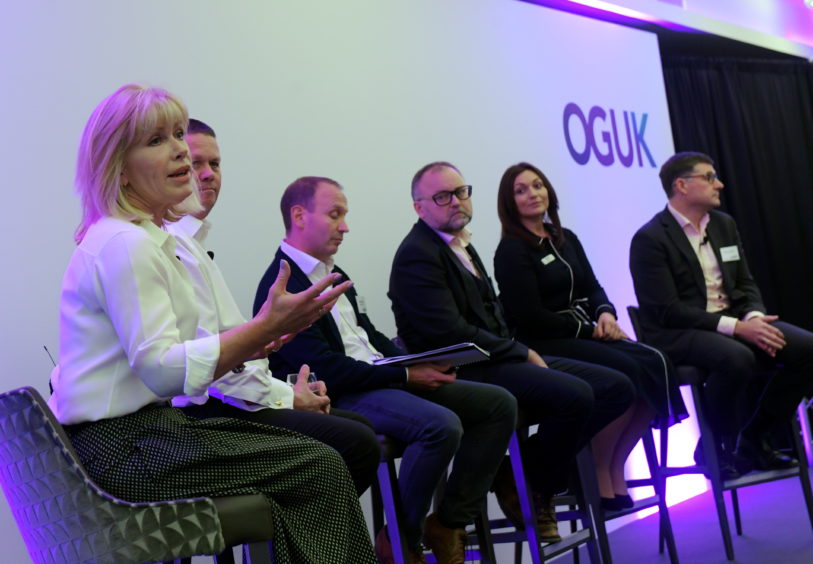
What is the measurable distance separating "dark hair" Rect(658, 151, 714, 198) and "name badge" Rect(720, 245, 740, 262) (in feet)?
1.22

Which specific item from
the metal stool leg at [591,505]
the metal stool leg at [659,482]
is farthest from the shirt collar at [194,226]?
the metal stool leg at [659,482]

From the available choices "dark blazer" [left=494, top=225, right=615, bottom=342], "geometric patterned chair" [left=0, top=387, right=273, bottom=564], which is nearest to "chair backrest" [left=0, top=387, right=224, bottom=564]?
"geometric patterned chair" [left=0, top=387, right=273, bottom=564]

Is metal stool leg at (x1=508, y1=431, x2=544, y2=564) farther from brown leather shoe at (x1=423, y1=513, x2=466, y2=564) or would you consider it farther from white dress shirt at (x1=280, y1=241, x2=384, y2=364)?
white dress shirt at (x1=280, y1=241, x2=384, y2=364)

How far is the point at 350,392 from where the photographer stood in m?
2.95

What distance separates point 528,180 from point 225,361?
2576mm

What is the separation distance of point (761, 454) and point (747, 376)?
477 mm

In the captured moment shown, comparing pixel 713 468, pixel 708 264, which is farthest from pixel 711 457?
pixel 708 264

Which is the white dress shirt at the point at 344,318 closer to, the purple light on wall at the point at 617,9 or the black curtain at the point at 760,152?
the purple light on wall at the point at 617,9

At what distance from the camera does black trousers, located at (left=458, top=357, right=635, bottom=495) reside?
3.31 meters

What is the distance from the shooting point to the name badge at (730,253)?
451 cm

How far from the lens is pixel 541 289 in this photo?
3.94 meters

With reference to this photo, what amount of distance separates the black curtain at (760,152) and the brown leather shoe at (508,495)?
13.5 ft

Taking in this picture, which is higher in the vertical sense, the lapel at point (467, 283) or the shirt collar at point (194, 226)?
the shirt collar at point (194, 226)

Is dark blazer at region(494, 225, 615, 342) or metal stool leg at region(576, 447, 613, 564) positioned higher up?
dark blazer at region(494, 225, 615, 342)
